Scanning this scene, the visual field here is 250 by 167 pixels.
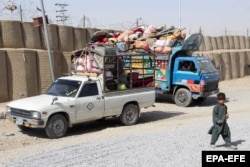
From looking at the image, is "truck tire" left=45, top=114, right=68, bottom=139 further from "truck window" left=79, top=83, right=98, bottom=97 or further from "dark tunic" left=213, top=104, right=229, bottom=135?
"dark tunic" left=213, top=104, right=229, bottom=135

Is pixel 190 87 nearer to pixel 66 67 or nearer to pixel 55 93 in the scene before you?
pixel 66 67

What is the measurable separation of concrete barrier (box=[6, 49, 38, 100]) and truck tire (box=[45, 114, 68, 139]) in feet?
19.4

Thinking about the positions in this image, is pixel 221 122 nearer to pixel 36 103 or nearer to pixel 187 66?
pixel 36 103

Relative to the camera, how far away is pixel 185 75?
1831cm

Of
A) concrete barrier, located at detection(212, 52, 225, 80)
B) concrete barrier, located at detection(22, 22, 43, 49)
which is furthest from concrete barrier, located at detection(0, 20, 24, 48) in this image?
concrete barrier, located at detection(212, 52, 225, 80)

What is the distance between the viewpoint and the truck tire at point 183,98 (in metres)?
18.3

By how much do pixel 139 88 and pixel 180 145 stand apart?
16.1ft

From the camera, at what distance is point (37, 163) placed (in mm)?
7926

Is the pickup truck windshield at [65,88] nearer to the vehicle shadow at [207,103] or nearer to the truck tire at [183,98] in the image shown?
the truck tire at [183,98]

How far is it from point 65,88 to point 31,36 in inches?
291

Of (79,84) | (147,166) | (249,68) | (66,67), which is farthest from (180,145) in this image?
(249,68)

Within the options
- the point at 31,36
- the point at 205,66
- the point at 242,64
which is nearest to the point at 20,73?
the point at 31,36

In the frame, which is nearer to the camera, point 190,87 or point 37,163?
point 37,163

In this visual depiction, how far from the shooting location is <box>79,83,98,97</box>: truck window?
12422 millimetres
